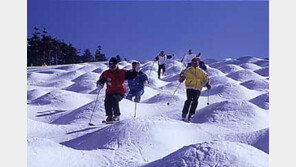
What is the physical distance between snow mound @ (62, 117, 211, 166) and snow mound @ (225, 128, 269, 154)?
49 centimetres

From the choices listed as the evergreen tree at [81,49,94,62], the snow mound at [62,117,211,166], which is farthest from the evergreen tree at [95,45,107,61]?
the snow mound at [62,117,211,166]

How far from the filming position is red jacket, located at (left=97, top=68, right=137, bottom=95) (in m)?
8.01

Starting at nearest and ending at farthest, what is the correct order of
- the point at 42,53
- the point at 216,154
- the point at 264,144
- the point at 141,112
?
1. the point at 216,154
2. the point at 264,144
3. the point at 141,112
4. the point at 42,53

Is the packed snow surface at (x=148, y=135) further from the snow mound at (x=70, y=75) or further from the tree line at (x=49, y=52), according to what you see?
the tree line at (x=49, y=52)

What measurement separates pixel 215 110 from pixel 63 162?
4.76 m

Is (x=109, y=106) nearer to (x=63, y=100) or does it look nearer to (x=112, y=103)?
(x=112, y=103)

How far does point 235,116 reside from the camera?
336 inches

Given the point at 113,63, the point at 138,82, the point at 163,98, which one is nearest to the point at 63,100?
the point at 138,82

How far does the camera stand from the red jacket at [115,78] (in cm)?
801

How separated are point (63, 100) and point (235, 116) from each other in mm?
5453

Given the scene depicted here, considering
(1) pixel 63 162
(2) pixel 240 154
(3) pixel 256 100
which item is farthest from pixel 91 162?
(3) pixel 256 100

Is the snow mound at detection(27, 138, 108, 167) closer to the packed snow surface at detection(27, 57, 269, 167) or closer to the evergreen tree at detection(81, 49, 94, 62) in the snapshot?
the packed snow surface at detection(27, 57, 269, 167)

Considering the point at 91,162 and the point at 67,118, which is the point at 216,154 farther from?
the point at 67,118

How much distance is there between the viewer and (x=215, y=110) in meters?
8.87
